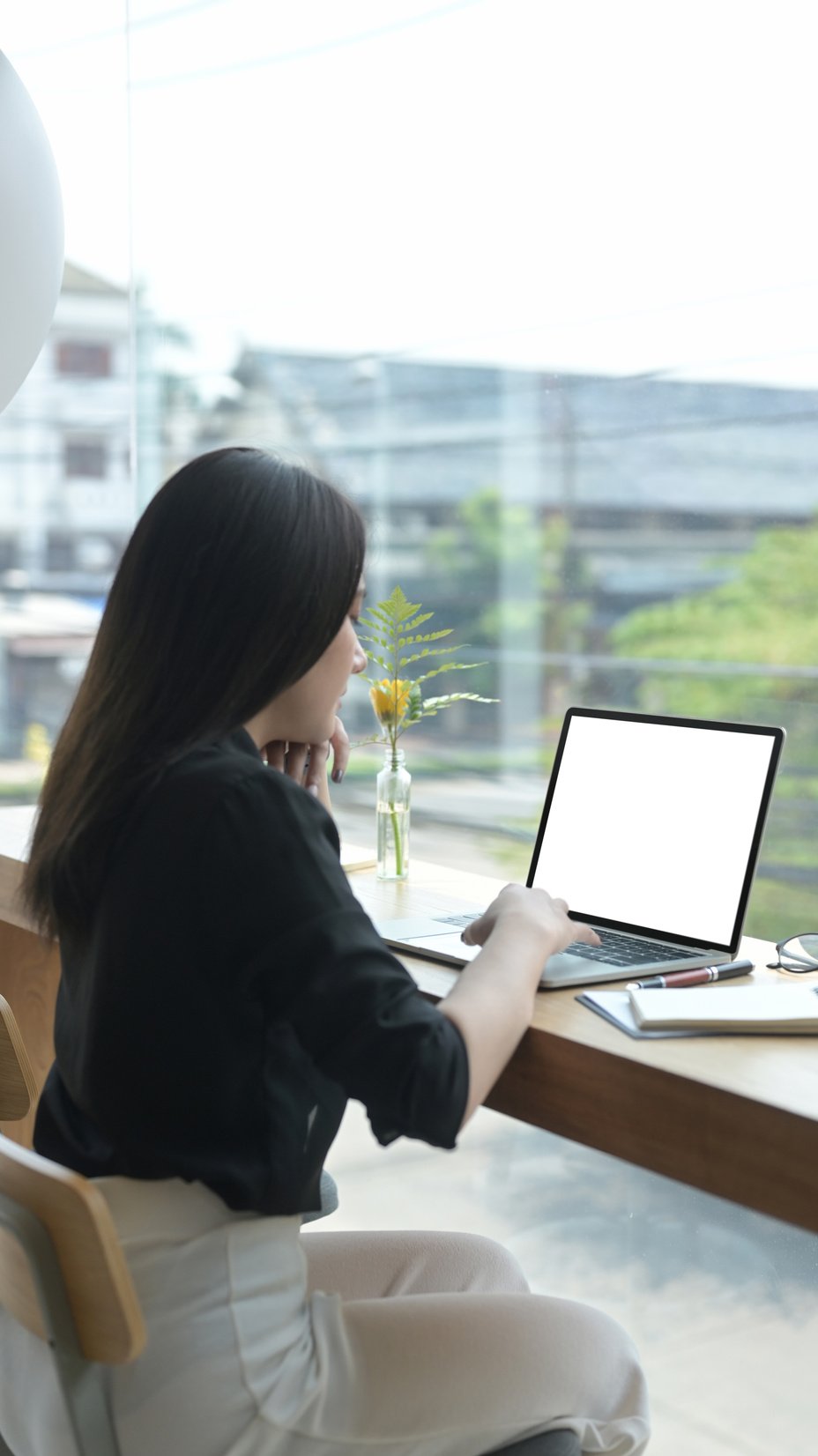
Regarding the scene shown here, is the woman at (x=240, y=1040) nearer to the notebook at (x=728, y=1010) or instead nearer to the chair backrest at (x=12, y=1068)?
the notebook at (x=728, y=1010)

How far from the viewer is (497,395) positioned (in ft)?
14.2

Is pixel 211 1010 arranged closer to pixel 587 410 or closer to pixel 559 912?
pixel 559 912

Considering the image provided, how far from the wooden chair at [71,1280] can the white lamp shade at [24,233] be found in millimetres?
1778

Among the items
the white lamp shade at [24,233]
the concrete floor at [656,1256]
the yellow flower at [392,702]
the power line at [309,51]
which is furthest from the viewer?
the power line at [309,51]

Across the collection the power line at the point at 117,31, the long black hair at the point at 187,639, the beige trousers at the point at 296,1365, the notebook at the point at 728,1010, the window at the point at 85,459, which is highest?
the power line at the point at 117,31

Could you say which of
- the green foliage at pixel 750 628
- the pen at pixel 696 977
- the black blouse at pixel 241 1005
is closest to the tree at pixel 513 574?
the green foliage at pixel 750 628

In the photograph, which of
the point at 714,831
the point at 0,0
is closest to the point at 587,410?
the point at 0,0

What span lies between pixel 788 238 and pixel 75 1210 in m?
3.20

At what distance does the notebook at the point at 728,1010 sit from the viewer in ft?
3.65

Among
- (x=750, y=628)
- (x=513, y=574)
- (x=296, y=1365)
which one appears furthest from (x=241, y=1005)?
(x=513, y=574)

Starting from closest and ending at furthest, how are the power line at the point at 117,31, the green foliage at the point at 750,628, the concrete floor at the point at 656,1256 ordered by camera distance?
1. the concrete floor at the point at 656,1256
2. the green foliage at the point at 750,628
3. the power line at the point at 117,31

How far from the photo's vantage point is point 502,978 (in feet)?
3.49

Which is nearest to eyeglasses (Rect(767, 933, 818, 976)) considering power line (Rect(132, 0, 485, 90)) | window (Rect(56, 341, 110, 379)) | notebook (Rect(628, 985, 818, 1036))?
notebook (Rect(628, 985, 818, 1036))

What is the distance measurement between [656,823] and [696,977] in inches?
8.6
